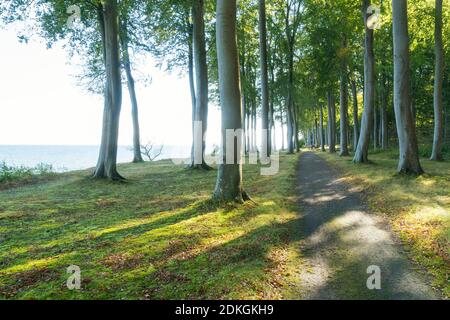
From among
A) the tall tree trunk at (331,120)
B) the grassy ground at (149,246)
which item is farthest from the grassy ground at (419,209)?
the tall tree trunk at (331,120)

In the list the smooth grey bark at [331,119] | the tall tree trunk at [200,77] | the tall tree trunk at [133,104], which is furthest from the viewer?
the smooth grey bark at [331,119]

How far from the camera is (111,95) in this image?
53.9 ft

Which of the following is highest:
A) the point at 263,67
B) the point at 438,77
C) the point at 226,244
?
the point at 263,67

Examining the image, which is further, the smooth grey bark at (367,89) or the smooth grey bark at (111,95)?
the smooth grey bark at (367,89)

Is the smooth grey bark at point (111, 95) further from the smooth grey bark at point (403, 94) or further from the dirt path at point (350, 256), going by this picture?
the smooth grey bark at point (403, 94)

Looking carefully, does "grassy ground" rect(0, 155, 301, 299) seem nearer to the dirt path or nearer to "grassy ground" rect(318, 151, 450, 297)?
the dirt path

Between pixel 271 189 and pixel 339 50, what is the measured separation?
16536 mm

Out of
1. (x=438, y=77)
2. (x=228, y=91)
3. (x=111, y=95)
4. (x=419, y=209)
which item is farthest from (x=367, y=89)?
(x=111, y=95)

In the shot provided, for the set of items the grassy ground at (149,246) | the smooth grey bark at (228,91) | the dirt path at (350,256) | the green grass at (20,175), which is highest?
the smooth grey bark at (228,91)

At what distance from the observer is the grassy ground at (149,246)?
501 cm

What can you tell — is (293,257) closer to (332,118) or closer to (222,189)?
(222,189)

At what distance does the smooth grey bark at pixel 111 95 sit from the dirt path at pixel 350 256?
32.0 ft

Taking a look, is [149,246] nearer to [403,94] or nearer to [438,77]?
[403,94]

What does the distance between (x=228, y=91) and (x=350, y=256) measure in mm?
5546
